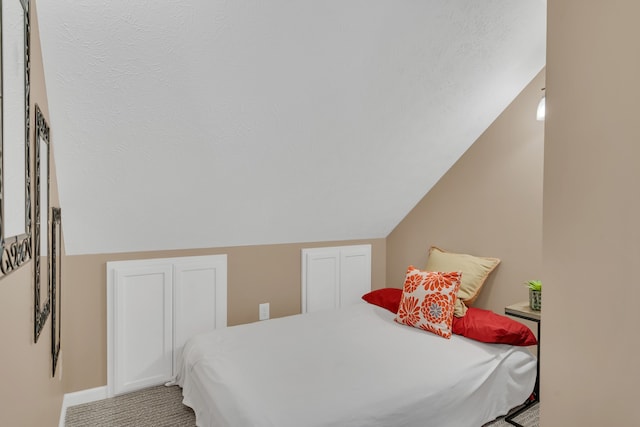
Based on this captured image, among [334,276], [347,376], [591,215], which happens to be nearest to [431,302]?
[347,376]

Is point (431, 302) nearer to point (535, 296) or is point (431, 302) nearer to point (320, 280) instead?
point (535, 296)

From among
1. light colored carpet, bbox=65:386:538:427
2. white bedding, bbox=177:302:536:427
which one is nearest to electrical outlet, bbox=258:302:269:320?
white bedding, bbox=177:302:536:427

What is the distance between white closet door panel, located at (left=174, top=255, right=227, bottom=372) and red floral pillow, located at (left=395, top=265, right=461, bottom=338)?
53.5 inches

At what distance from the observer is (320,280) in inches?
141

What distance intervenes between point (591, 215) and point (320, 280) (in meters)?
2.81

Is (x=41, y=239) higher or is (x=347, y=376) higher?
(x=41, y=239)

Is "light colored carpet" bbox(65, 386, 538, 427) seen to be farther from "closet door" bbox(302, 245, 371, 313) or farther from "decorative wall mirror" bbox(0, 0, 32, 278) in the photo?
"decorative wall mirror" bbox(0, 0, 32, 278)

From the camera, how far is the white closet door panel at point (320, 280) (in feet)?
11.4

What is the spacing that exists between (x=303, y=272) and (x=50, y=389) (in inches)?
80.6

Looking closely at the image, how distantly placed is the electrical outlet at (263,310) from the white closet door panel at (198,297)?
1.01ft

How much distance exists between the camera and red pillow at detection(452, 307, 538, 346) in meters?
2.39

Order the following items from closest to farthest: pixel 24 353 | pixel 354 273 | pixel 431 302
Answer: pixel 24 353
pixel 431 302
pixel 354 273

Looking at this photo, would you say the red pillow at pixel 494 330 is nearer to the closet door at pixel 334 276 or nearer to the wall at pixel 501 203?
the wall at pixel 501 203

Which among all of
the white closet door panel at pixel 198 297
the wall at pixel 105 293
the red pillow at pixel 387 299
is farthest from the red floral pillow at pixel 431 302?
the white closet door panel at pixel 198 297
